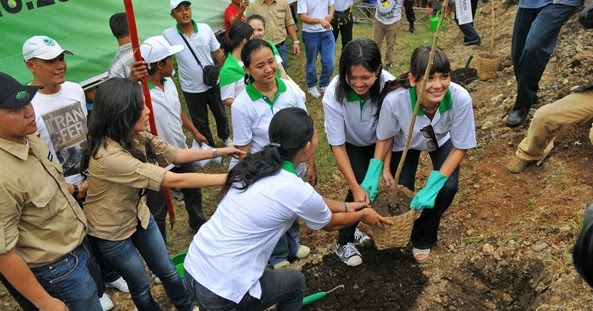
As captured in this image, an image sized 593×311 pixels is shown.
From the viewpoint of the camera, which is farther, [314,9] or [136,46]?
[314,9]

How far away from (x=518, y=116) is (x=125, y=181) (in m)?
3.75

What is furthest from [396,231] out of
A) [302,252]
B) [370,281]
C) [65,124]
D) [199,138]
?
[65,124]

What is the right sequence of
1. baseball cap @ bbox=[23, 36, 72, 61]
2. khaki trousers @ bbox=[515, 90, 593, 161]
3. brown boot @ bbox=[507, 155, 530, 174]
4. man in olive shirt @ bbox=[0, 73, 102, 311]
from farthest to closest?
brown boot @ bbox=[507, 155, 530, 174] → khaki trousers @ bbox=[515, 90, 593, 161] → baseball cap @ bbox=[23, 36, 72, 61] → man in olive shirt @ bbox=[0, 73, 102, 311]

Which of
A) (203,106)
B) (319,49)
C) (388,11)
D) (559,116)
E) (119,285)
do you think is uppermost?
(559,116)

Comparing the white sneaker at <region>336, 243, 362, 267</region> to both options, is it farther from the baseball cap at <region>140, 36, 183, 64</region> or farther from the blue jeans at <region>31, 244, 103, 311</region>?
the baseball cap at <region>140, 36, 183, 64</region>

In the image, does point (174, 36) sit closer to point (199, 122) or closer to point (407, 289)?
point (199, 122)

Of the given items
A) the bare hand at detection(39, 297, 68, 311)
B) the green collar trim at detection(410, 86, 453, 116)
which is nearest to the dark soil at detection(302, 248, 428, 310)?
the green collar trim at detection(410, 86, 453, 116)

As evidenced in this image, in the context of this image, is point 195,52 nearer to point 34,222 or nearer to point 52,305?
point 34,222

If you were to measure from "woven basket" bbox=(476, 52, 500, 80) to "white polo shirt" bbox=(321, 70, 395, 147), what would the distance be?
384 centimetres

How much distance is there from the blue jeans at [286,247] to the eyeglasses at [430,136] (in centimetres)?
122

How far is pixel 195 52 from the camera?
479cm

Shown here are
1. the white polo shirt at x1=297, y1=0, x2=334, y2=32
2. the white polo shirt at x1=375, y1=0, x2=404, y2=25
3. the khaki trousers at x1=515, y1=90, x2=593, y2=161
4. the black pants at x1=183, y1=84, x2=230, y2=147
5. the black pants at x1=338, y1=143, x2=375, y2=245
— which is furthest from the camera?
the white polo shirt at x1=375, y1=0, x2=404, y2=25

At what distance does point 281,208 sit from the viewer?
225 cm

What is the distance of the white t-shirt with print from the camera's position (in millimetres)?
2945
